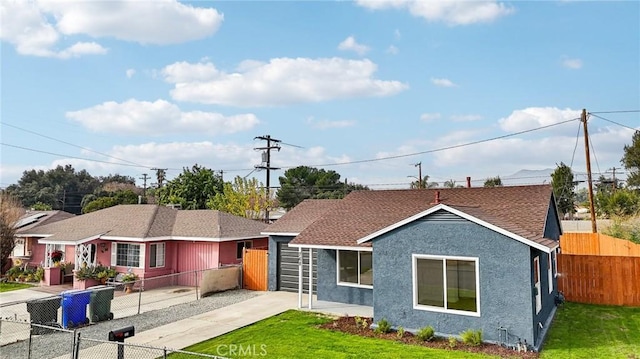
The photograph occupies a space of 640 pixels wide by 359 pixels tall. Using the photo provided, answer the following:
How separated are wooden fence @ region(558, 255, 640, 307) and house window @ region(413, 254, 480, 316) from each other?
7659 mm

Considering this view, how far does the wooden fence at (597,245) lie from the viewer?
65.8ft

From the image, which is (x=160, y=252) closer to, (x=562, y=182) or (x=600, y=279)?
(x=600, y=279)

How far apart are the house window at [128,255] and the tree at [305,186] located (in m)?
36.9

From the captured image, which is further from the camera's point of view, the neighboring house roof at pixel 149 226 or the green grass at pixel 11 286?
the neighboring house roof at pixel 149 226

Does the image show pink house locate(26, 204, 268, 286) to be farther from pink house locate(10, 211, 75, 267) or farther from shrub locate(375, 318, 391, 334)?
shrub locate(375, 318, 391, 334)

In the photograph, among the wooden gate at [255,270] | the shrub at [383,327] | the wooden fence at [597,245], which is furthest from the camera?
the wooden fence at [597,245]

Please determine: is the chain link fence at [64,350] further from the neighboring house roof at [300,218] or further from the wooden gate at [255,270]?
the neighboring house roof at [300,218]

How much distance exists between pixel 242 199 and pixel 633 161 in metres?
37.2

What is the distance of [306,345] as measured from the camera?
1069cm

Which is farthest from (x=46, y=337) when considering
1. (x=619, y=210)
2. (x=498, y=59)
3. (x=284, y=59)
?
(x=619, y=210)

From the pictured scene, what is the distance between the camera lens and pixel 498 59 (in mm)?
18312

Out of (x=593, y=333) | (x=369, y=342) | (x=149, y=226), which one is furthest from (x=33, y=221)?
(x=593, y=333)

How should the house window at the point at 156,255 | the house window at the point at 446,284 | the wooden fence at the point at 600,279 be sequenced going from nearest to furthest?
the house window at the point at 446,284 < the wooden fence at the point at 600,279 < the house window at the point at 156,255

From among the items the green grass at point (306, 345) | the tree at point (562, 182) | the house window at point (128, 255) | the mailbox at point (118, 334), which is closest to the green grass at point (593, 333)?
the green grass at point (306, 345)
